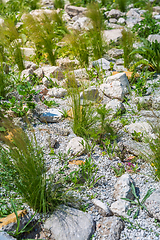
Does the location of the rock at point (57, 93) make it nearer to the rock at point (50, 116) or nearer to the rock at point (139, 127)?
the rock at point (50, 116)

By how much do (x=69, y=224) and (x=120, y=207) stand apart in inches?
17.7

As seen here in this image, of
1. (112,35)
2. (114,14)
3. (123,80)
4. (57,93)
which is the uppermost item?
(114,14)

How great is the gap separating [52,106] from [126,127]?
3.57 ft

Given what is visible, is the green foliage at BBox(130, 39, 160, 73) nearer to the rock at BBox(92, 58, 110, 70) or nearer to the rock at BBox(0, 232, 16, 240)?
the rock at BBox(92, 58, 110, 70)

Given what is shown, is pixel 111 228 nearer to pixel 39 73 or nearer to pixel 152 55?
pixel 39 73

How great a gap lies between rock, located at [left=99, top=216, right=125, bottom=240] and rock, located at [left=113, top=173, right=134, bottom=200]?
0.22 m

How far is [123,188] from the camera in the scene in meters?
2.02

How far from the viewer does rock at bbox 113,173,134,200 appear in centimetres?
200

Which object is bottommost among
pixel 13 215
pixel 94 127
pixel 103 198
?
pixel 103 198

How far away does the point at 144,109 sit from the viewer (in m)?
3.14

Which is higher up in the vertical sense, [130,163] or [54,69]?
[54,69]

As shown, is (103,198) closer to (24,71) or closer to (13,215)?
(13,215)

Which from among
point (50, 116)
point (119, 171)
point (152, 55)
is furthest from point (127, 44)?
point (119, 171)

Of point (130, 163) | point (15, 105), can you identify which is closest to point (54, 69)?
point (15, 105)
